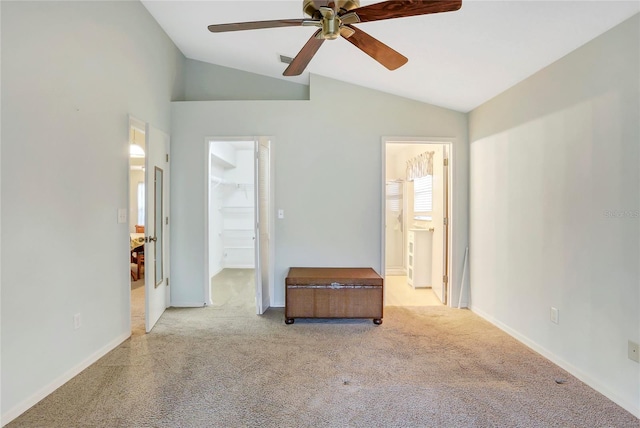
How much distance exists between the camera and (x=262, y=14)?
265 cm

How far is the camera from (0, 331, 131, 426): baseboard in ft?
5.60

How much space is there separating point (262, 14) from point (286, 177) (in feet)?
5.31

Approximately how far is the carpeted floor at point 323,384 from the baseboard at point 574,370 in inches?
1.9

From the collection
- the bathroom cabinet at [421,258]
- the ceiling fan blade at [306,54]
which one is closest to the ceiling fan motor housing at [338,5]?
the ceiling fan blade at [306,54]

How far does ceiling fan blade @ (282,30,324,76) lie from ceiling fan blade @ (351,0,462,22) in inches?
10.5

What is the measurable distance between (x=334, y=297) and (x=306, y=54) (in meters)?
2.20

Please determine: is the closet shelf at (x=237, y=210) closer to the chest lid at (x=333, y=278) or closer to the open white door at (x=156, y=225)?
the open white door at (x=156, y=225)

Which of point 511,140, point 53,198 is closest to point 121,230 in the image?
point 53,198

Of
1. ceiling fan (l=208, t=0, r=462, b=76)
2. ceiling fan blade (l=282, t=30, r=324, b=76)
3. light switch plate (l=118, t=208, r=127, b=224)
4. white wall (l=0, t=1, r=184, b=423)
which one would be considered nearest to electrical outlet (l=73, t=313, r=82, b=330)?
white wall (l=0, t=1, r=184, b=423)

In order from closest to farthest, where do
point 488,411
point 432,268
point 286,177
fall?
point 488,411, point 286,177, point 432,268

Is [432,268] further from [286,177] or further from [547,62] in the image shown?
[547,62]

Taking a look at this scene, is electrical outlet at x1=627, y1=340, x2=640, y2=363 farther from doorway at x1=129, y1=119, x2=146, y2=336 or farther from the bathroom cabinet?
doorway at x1=129, y1=119, x2=146, y2=336

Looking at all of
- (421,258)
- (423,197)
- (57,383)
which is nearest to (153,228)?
(57,383)

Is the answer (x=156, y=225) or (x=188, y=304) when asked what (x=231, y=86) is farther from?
(x=188, y=304)
